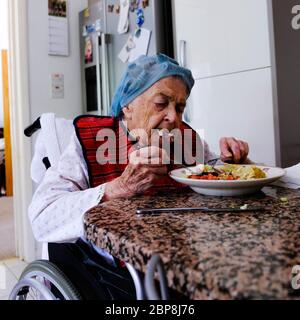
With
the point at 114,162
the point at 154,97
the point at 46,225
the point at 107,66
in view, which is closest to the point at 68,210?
the point at 46,225

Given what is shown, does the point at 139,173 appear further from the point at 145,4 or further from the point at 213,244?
the point at 145,4

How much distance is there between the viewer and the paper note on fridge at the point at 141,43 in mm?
1870

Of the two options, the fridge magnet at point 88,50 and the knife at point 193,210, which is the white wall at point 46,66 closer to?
the fridge magnet at point 88,50

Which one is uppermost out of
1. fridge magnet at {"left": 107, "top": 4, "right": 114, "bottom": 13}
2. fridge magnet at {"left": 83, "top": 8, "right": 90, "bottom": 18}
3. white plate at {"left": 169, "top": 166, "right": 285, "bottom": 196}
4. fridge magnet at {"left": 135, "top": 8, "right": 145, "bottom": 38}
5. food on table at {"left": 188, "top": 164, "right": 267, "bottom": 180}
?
fridge magnet at {"left": 83, "top": 8, "right": 90, "bottom": 18}

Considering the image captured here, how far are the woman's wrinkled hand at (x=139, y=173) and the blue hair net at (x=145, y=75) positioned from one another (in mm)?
284

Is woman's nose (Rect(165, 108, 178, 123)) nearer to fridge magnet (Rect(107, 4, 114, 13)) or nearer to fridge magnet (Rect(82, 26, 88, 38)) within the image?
fridge magnet (Rect(107, 4, 114, 13))

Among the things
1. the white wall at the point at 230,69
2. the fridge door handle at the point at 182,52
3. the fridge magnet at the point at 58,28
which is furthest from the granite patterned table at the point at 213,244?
the fridge magnet at the point at 58,28

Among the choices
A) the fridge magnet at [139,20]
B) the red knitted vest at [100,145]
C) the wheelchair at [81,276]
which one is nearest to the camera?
the wheelchair at [81,276]

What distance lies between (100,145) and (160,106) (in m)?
0.18

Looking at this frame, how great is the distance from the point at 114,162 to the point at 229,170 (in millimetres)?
292

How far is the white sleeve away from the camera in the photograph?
2.35 ft

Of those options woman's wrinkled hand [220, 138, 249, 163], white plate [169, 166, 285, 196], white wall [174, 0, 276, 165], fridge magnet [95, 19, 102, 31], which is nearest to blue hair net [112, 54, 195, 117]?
woman's wrinkled hand [220, 138, 249, 163]

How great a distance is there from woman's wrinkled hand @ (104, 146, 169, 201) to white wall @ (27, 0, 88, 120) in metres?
1.73
